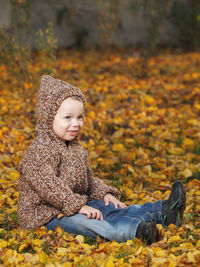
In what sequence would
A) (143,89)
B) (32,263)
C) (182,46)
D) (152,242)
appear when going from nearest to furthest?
(32,263), (152,242), (143,89), (182,46)

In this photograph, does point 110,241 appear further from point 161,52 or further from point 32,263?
point 161,52

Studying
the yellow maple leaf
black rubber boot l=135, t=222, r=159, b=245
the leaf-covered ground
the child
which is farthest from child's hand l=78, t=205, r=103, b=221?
the yellow maple leaf

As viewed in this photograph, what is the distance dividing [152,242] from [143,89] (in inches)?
150

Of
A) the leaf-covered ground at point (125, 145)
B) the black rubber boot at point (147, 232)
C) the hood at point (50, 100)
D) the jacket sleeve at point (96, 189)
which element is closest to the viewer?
the leaf-covered ground at point (125, 145)

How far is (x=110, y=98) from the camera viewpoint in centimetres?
577

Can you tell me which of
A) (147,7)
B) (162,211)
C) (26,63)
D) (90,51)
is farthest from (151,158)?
(90,51)

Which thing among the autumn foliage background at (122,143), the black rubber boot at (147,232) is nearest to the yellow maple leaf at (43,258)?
the autumn foliage background at (122,143)

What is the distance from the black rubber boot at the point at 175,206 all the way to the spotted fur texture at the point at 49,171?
0.49 m

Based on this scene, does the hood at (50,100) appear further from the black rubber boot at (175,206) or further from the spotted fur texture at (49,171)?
the black rubber boot at (175,206)

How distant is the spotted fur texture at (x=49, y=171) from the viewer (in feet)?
8.51

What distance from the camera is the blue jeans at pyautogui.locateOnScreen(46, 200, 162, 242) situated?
259 cm

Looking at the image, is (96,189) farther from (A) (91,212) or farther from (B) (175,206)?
(B) (175,206)

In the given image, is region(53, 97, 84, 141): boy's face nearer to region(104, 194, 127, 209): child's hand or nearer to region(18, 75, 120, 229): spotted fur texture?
region(18, 75, 120, 229): spotted fur texture

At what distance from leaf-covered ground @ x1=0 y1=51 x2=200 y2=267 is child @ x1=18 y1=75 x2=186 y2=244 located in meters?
0.08
